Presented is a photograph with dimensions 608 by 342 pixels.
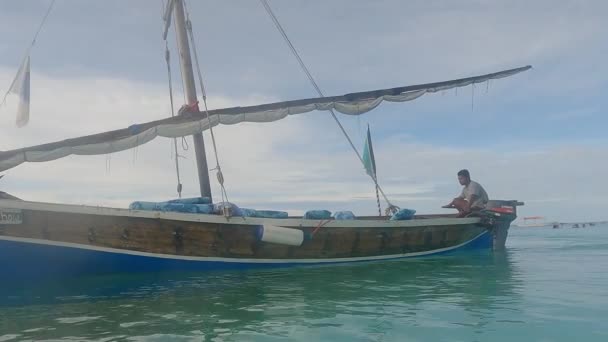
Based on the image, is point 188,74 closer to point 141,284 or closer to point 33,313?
point 141,284

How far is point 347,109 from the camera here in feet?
47.3

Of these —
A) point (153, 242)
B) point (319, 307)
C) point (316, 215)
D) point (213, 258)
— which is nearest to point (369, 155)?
point (316, 215)

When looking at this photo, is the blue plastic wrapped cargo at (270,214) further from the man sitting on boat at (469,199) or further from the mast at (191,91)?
the man sitting on boat at (469,199)

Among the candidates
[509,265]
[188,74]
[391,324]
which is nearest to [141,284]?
[391,324]

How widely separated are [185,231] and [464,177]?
9.97 meters

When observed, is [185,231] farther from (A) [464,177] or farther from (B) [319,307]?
(A) [464,177]

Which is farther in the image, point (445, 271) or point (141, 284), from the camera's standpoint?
point (445, 271)

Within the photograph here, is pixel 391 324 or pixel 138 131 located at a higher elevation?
pixel 138 131

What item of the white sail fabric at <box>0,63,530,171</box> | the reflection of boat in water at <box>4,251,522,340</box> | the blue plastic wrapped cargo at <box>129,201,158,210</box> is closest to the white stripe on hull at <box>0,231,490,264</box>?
the reflection of boat in water at <box>4,251,522,340</box>

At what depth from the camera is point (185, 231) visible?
33.3ft

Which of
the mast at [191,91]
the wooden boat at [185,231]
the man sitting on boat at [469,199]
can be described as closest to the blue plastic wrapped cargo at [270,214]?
the wooden boat at [185,231]

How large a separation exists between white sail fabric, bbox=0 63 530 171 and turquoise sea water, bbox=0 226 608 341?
10.2 ft

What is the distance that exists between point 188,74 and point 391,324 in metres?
10.3

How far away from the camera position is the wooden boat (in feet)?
29.2
